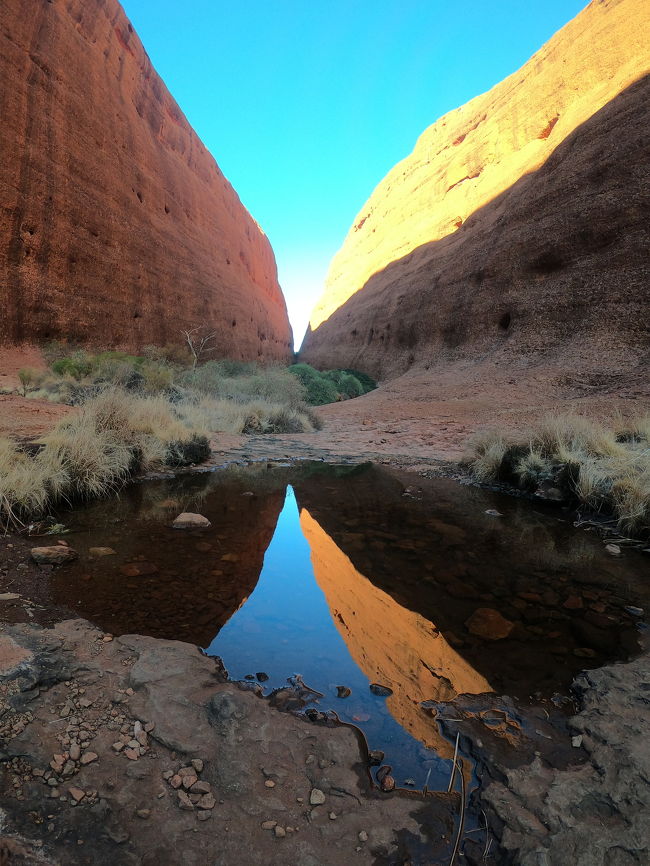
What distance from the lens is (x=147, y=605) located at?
2.65m

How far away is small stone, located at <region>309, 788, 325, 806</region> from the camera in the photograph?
138 cm

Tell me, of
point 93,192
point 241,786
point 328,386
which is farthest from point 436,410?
point 93,192

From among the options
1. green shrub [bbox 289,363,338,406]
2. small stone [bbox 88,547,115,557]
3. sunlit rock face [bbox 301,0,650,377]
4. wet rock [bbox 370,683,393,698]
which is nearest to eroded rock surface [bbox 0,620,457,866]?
wet rock [bbox 370,683,393,698]

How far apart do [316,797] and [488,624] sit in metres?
1.57

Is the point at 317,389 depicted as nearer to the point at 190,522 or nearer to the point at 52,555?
the point at 190,522

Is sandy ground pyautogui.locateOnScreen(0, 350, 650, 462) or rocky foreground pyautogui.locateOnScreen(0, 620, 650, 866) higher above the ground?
sandy ground pyautogui.locateOnScreen(0, 350, 650, 462)

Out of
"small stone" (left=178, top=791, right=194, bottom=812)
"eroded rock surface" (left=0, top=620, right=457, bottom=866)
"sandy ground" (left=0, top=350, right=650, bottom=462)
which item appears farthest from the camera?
"sandy ground" (left=0, top=350, right=650, bottom=462)

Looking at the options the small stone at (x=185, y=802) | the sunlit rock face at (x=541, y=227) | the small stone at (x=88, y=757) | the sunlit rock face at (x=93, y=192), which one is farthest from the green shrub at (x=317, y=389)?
the small stone at (x=185, y=802)

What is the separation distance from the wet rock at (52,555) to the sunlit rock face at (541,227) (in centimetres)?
1309

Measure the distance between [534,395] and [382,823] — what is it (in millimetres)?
12350

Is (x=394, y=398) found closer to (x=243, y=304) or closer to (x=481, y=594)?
(x=481, y=594)

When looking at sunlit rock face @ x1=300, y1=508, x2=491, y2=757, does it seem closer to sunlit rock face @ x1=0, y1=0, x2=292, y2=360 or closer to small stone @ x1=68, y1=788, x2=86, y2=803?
small stone @ x1=68, y1=788, x2=86, y2=803

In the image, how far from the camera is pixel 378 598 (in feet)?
9.71

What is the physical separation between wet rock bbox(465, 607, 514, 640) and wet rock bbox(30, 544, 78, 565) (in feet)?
8.90
